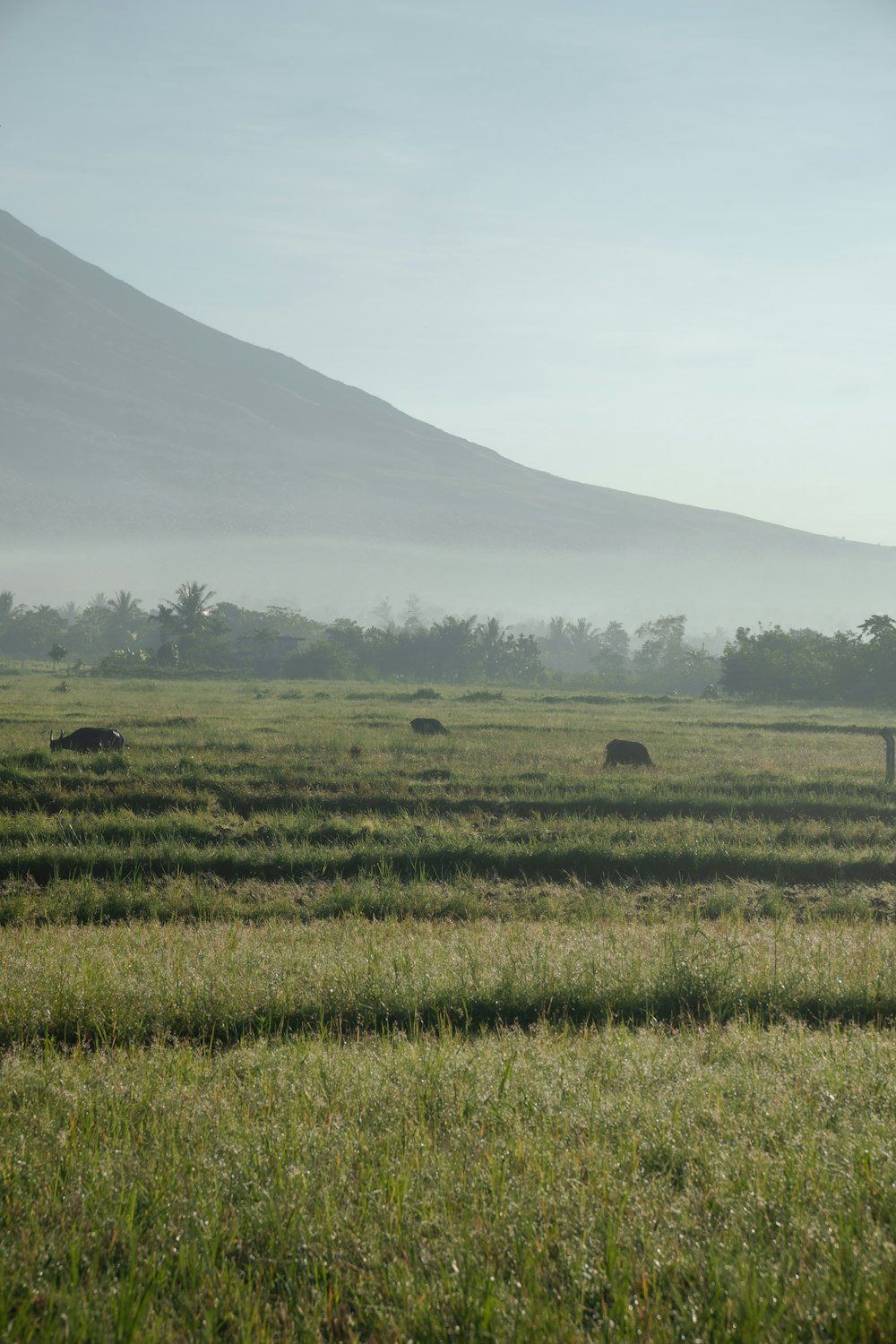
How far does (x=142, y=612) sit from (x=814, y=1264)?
405 feet

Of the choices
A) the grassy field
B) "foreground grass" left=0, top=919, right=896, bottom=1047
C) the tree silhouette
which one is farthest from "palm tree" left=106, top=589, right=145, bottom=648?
"foreground grass" left=0, top=919, right=896, bottom=1047

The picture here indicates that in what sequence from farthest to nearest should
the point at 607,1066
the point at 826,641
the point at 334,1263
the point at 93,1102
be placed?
the point at 826,641
the point at 607,1066
the point at 93,1102
the point at 334,1263

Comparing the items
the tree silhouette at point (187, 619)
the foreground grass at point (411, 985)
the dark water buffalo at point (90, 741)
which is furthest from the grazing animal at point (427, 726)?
the tree silhouette at point (187, 619)

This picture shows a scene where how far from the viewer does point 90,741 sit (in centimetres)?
2216

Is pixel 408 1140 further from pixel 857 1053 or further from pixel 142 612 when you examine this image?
pixel 142 612

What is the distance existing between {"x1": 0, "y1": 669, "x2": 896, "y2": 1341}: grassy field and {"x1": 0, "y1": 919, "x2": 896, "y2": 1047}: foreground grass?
0.03 metres

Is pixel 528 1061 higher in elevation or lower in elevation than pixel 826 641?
lower

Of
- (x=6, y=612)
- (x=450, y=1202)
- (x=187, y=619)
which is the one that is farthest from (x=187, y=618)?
(x=450, y=1202)

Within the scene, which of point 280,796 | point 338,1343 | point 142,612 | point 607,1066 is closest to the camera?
point 338,1343

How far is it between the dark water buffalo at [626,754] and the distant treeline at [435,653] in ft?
110

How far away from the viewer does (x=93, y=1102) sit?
4750 mm

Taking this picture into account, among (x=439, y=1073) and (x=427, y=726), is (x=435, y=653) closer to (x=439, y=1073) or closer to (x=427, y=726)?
(x=427, y=726)

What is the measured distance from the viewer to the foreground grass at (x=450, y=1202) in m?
3.08

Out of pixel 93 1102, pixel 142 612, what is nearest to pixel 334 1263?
pixel 93 1102
